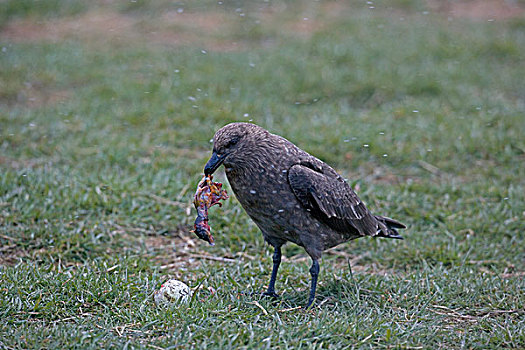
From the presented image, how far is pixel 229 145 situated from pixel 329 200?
0.77 meters

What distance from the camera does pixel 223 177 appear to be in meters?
6.67

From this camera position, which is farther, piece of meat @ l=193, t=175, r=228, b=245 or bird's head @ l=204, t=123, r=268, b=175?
piece of meat @ l=193, t=175, r=228, b=245

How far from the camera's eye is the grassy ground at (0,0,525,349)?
3.96 m

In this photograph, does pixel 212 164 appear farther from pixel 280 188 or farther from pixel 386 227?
pixel 386 227

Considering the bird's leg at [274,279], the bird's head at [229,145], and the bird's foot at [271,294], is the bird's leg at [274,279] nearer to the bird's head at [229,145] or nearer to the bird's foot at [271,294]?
the bird's foot at [271,294]

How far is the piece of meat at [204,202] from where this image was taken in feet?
13.8

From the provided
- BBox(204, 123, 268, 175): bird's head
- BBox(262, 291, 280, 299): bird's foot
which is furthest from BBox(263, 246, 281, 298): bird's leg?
BBox(204, 123, 268, 175): bird's head

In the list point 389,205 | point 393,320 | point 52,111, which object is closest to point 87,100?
point 52,111

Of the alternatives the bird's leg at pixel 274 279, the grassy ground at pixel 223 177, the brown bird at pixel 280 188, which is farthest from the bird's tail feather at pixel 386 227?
the bird's leg at pixel 274 279

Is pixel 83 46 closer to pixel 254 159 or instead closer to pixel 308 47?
pixel 308 47

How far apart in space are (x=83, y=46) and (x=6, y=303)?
292 inches

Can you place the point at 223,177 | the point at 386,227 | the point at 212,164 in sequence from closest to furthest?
the point at 212,164 → the point at 386,227 → the point at 223,177

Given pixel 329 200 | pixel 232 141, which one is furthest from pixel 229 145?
pixel 329 200

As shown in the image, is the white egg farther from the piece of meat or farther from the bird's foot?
the bird's foot
